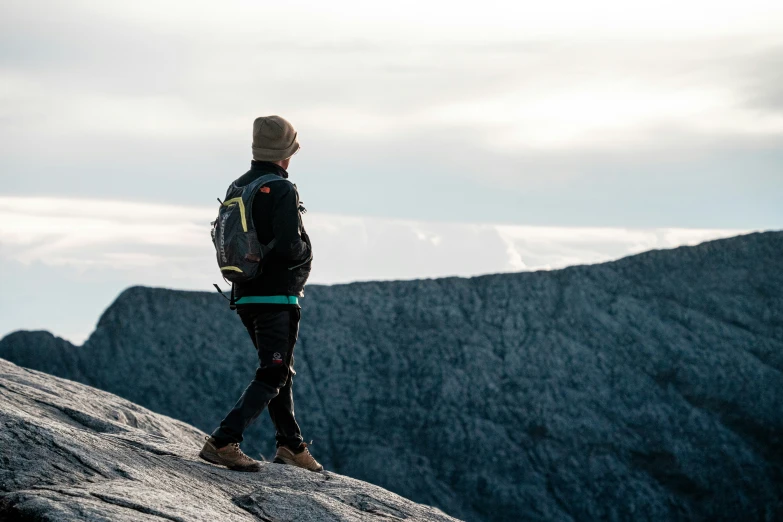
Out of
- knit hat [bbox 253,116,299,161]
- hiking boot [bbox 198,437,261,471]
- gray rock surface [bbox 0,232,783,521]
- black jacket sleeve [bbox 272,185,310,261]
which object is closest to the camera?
black jacket sleeve [bbox 272,185,310,261]

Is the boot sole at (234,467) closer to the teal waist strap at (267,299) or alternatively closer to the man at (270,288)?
the man at (270,288)

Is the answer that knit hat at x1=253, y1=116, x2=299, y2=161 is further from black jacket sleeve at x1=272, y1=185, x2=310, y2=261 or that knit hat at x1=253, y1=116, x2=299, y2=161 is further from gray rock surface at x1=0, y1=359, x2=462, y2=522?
gray rock surface at x1=0, y1=359, x2=462, y2=522

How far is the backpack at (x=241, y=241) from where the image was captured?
6.16 m

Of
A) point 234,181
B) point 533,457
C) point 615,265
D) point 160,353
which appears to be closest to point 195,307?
point 160,353

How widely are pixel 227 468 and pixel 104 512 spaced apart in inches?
71.0

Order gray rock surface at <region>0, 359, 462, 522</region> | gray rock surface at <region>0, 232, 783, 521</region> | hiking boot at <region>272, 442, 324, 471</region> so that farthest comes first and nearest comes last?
1. gray rock surface at <region>0, 232, 783, 521</region>
2. hiking boot at <region>272, 442, 324, 471</region>
3. gray rock surface at <region>0, 359, 462, 522</region>

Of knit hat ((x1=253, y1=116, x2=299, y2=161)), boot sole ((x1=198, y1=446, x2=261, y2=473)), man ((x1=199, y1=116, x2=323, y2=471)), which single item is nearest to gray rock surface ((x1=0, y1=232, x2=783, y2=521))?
boot sole ((x1=198, y1=446, x2=261, y2=473))

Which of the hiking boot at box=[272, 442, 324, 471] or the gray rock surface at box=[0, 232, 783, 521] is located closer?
the hiking boot at box=[272, 442, 324, 471]

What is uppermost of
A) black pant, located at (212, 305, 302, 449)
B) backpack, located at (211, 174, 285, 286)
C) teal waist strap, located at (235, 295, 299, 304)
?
backpack, located at (211, 174, 285, 286)

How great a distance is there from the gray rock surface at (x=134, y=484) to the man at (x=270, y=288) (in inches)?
11.4

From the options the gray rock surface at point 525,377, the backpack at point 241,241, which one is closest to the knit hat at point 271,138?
the backpack at point 241,241

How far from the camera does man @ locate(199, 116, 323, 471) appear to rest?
6.21 m

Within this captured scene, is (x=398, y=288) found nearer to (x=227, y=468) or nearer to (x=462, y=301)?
(x=462, y=301)

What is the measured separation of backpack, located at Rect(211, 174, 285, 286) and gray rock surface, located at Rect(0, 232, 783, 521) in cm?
1204
